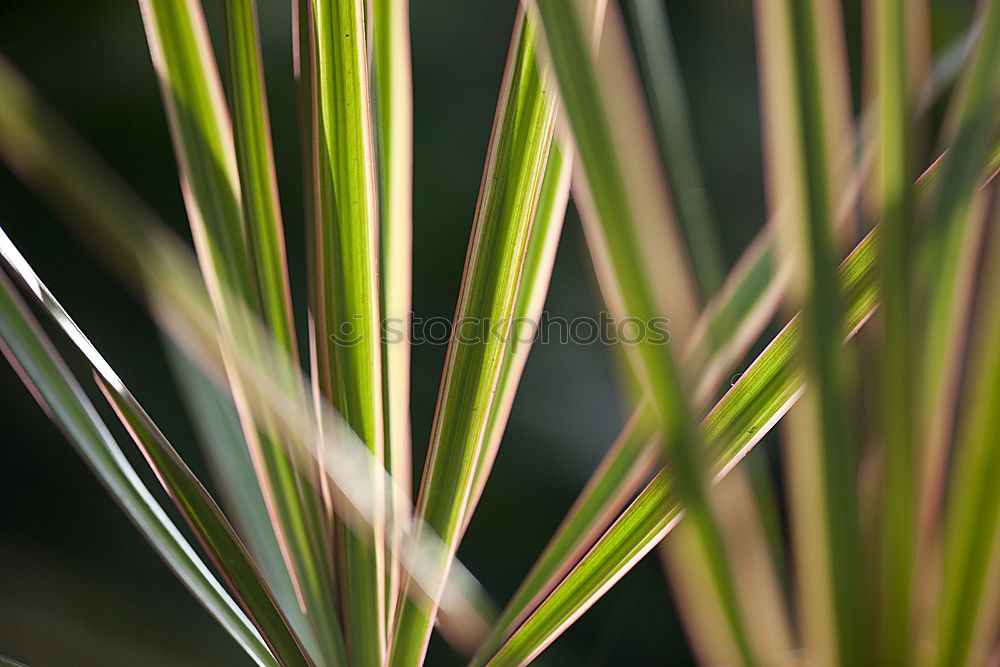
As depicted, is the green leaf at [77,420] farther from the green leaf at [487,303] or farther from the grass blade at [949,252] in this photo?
the grass blade at [949,252]

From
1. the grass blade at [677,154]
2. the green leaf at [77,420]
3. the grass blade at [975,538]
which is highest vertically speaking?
the grass blade at [677,154]

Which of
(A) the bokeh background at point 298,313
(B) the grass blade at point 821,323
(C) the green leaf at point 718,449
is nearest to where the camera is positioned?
(B) the grass blade at point 821,323

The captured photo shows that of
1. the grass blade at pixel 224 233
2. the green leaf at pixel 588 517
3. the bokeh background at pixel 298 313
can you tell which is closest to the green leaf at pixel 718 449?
the green leaf at pixel 588 517

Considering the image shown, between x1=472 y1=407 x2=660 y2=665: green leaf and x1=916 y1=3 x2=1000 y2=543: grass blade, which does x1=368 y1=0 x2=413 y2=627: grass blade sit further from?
x1=916 y1=3 x2=1000 y2=543: grass blade

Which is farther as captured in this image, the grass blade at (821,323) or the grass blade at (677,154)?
the grass blade at (677,154)

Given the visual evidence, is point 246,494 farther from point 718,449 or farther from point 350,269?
point 718,449

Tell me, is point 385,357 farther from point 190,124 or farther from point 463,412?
point 190,124

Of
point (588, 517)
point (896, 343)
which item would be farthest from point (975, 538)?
point (588, 517)
